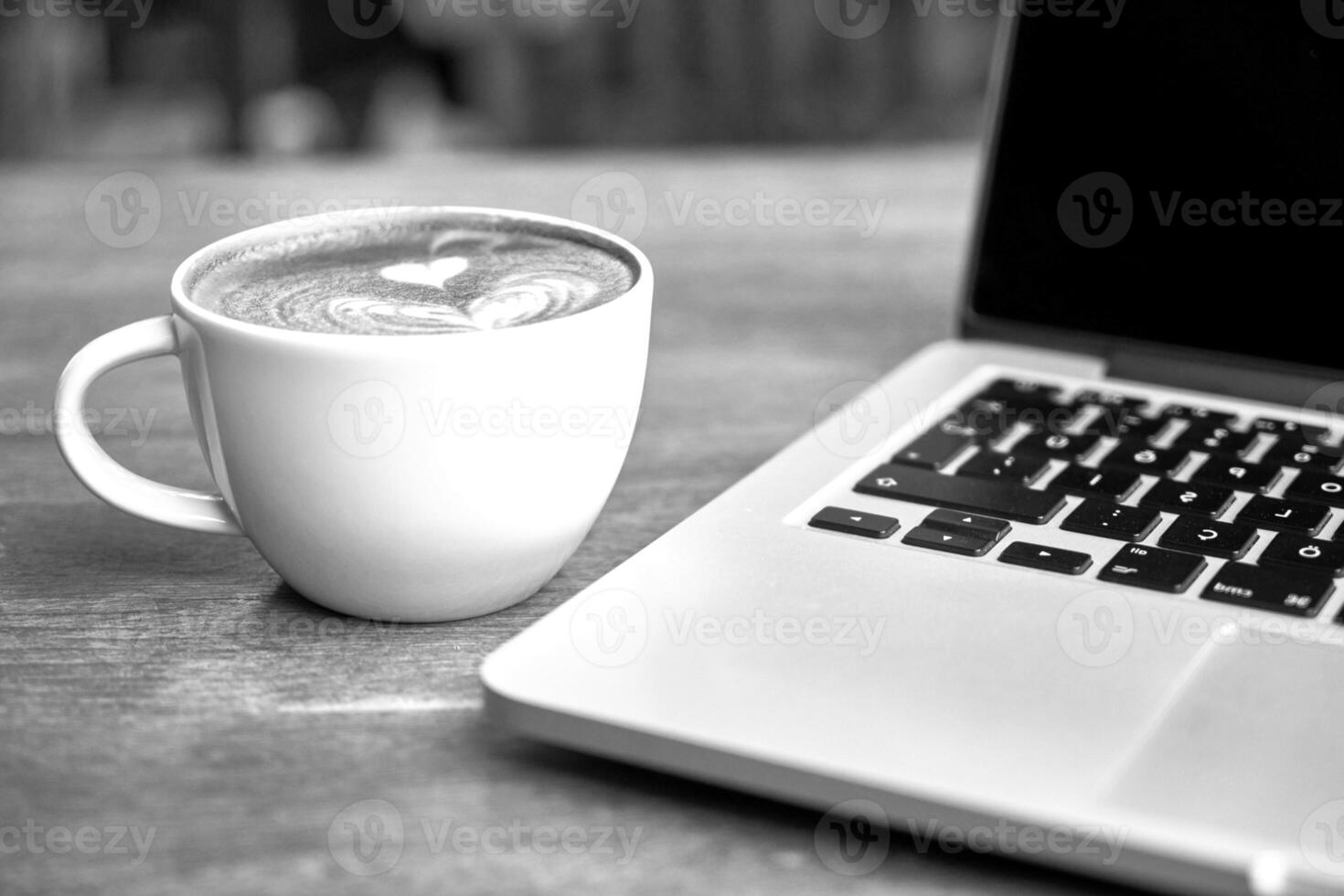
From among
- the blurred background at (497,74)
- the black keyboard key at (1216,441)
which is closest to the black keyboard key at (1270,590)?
the black keyboard key at (1216,441)

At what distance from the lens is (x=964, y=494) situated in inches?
18.2

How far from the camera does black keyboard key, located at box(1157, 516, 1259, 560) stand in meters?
0.42

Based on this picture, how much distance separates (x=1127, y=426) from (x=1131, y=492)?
0.23ft

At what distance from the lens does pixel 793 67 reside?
2.18 metres

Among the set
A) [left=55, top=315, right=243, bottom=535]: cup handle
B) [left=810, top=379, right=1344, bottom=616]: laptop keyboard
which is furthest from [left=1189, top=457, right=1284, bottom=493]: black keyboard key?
[left=55, top=315, right=243, bottom=535]: cup handle

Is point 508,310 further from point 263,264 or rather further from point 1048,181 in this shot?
point 1048,181

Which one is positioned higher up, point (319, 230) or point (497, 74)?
point (319, 230)

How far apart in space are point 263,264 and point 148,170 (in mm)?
686

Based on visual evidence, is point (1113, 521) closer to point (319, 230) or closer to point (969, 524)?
point (969, 524)

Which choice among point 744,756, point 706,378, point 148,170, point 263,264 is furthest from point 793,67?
point 744,756

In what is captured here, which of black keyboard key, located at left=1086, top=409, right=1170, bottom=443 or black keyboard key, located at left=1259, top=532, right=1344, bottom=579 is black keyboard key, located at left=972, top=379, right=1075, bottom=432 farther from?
black keyboard key, located at left=1259, top=532, right=1344, bottom=579

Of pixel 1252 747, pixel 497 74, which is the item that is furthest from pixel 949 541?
pixel 497 74

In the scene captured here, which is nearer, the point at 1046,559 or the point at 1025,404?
the point at 1046,559

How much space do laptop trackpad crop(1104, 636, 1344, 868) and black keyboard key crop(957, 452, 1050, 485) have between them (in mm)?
114
